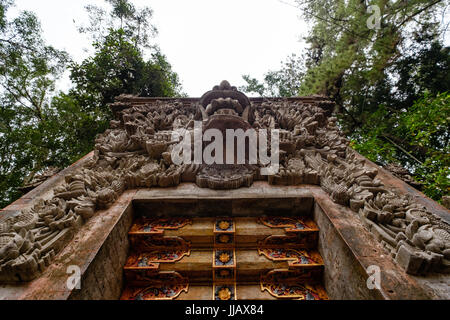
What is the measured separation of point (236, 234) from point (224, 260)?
1.57 ft

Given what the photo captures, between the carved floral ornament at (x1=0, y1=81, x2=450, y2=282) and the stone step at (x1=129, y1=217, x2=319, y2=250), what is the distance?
78 cm

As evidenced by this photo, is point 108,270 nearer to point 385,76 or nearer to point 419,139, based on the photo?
point 419,139

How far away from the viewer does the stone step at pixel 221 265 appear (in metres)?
3.12

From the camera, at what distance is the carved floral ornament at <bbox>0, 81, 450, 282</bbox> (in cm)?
226

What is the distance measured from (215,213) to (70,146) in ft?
25.2

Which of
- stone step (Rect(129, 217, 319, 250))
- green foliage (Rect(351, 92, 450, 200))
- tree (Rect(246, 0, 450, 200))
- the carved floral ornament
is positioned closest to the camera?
the carved floral ornament

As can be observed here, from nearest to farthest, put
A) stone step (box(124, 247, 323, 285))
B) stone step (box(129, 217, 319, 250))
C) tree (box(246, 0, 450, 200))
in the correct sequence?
stone step (box(124, 247, 323, 285)) < stone step (box(129, 217, 319, 250)) < tree (box(246, 0, 450, 200))

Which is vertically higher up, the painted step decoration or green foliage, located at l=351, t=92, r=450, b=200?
green foliage, located at l=351, t=92, r=450, b=200

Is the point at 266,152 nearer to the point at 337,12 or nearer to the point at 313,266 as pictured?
the point at 313,266

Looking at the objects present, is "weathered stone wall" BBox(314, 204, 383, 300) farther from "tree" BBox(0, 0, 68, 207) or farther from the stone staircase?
"tree" BBox(0, 0, 68, 207)

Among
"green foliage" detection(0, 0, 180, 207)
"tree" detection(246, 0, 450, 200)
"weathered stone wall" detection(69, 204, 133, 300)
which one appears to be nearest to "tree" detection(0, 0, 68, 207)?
"green foliage" detection(0, 0, 180, 207)

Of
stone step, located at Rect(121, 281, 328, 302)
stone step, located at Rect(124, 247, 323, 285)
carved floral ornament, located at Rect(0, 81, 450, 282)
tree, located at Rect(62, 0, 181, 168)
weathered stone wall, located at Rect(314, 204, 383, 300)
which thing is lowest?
stone step, located at Rect(121, 281, 328, 302)
